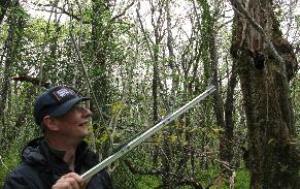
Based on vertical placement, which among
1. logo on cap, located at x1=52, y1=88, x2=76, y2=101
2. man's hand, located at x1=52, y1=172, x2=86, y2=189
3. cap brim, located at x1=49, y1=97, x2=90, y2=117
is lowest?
man's hand, located at x1=52, y1=172, x2=86, y2=189

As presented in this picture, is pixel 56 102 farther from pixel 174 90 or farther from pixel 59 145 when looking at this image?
pixel 174 90

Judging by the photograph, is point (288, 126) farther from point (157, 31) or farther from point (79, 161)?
point (157, 31)

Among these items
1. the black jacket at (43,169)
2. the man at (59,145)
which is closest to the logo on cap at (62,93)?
the man at (59,145)

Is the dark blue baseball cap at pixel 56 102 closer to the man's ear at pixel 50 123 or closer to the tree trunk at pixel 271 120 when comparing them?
the man's ear at pixel 50 123

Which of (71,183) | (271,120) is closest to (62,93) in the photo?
(71,183)

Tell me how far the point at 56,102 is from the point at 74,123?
16 centimetres

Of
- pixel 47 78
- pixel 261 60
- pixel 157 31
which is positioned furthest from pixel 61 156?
pixel 157 31

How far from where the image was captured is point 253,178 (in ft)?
23.6

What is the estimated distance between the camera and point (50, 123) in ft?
10.5

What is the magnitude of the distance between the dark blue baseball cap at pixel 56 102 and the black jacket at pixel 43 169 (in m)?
0.17

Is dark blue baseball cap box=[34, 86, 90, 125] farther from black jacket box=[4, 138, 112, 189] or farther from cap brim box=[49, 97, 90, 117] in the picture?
black jacket box=[4, 138, 112, 189]

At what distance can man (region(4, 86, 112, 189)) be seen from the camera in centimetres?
299

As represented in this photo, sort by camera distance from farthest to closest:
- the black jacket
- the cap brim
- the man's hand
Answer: the cap brim → the black jacket → the man's hand

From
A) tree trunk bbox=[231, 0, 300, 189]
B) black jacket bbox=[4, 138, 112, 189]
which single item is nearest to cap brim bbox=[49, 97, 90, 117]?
black jacket bbox=[4, 138, 112, 189]
